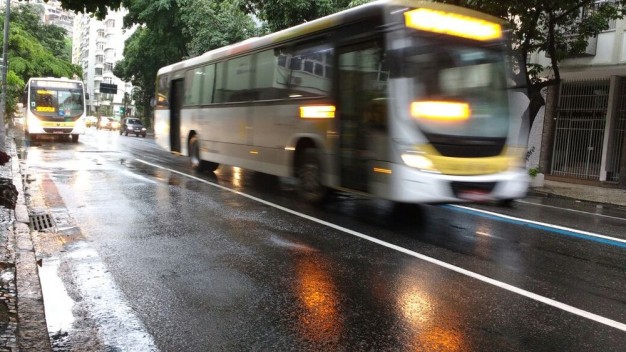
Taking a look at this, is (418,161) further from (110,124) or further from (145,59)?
(110,124)

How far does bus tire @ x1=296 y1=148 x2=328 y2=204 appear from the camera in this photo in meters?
9.41

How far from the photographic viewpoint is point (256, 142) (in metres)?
11.3

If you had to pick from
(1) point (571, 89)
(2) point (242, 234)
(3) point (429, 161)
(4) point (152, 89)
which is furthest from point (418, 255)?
(4) point (152, 89)

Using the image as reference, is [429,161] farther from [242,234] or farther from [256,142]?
[256,142]

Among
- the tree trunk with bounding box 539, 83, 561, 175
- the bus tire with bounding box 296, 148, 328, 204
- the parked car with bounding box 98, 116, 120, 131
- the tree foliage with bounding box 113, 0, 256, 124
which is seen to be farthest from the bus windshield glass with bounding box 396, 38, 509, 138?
the parked car with bounding box 98, 116, 120, 131

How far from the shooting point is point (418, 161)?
7.25 meters

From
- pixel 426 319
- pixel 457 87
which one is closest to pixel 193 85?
pixel 457 87

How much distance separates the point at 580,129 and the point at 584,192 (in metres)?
4.89

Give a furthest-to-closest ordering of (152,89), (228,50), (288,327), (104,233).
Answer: (152,89) → (228,50) → (104,233) → (288,327)

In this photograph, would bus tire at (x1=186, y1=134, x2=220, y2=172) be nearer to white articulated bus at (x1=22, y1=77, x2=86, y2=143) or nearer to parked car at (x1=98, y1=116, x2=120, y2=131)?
white articulated bus at (x1=22, y1=77, x2=86, y2=143)

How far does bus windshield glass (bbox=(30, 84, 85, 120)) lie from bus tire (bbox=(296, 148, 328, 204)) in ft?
66.7

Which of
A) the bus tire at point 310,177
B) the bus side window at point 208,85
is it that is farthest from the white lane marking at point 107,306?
the bus side window at point 208,85

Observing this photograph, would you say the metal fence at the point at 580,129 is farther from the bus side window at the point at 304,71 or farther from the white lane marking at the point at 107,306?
the white lane marking at the point at 107,306

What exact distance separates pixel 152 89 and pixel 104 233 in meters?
44.7
